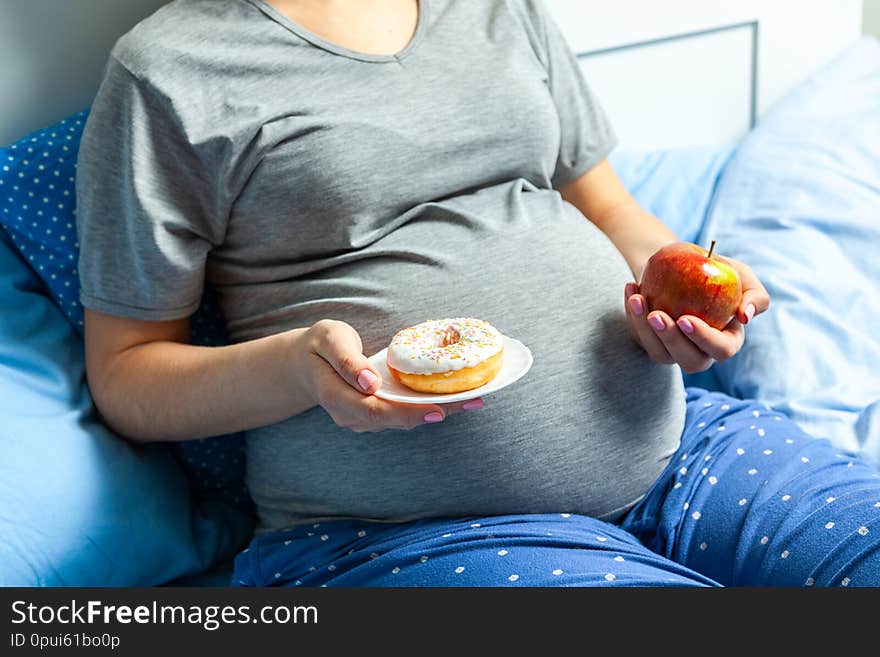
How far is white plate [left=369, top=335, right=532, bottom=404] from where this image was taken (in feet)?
2.97

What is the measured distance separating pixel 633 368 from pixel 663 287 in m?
0.09

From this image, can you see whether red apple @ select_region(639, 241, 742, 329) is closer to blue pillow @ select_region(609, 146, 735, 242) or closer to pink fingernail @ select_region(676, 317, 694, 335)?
pink fingernail @ select_region(676, 317, 694, 335)

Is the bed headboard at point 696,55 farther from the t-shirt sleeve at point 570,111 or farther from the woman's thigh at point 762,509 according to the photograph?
the woman's thigh at point 762,509

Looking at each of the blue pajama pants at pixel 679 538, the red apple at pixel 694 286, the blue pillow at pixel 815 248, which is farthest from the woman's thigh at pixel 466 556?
the blue pillow at pixel 815 248

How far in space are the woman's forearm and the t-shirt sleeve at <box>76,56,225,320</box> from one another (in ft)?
0.18

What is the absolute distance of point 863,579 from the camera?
923 millimetres

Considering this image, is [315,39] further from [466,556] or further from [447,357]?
[466,556]

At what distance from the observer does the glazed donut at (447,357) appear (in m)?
0.92

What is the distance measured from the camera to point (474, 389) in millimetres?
928

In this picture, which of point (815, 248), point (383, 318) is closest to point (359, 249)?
point (383, 318)

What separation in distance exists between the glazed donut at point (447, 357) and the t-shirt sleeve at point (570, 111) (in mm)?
410

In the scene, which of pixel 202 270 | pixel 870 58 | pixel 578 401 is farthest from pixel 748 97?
pixel 202 270

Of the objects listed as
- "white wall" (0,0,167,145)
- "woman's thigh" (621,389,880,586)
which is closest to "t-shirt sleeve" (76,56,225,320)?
"white wall" (0,0,167,145)

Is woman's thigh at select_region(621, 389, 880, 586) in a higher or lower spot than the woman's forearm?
lower
